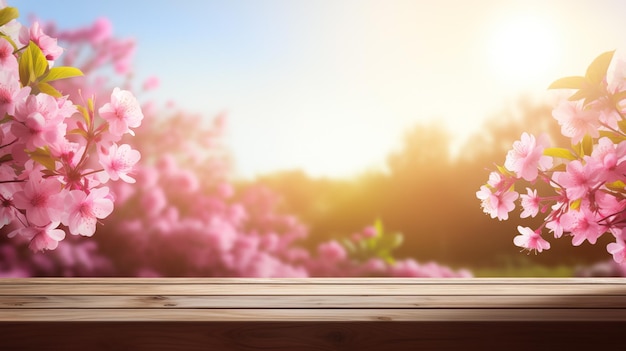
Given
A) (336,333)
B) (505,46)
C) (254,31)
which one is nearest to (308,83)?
(254,31)

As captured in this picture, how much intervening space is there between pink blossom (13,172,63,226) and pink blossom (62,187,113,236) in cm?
2

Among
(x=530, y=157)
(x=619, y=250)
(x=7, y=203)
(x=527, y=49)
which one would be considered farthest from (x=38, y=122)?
(x=527, y=49)

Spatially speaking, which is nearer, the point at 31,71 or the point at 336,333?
the point at 336,333

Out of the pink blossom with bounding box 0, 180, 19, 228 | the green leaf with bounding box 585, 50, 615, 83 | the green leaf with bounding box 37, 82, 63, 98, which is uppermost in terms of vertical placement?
the green leaf with bounding box 37, 82, 63, 98

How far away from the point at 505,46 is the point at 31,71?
2.52 m

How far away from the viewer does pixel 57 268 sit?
2.52 metres

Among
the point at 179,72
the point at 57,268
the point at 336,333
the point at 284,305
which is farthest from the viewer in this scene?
the point at 179,72

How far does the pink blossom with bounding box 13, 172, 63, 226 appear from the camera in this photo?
97 centimetres

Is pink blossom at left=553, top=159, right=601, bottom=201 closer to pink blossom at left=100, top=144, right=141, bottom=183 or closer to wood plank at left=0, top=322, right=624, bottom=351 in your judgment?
wood plank at left=0, top=322, right=624, bottom=351

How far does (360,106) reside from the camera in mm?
3027

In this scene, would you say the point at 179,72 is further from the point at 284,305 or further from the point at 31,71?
the point at 284,305

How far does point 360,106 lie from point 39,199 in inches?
85.9

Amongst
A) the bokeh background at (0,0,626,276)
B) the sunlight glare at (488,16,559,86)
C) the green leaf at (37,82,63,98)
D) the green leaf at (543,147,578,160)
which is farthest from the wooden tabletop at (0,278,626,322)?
the sunlight glare at (488,16,559,86)

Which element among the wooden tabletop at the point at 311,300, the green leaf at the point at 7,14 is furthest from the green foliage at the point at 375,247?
the green leaf at the point at 7,14
